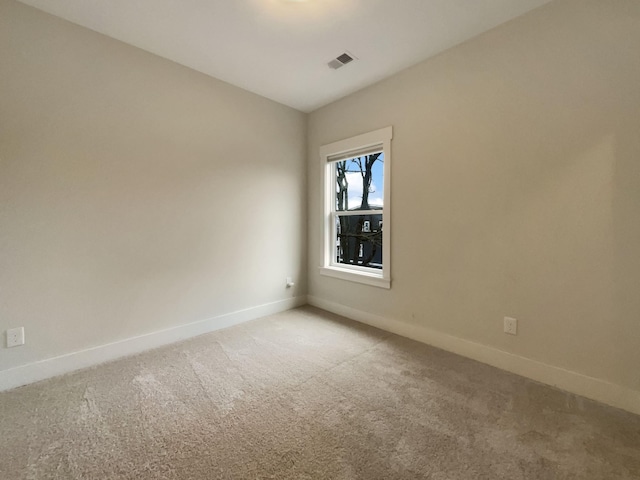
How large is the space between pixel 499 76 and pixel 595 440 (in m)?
2.37

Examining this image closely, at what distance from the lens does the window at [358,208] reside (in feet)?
9.37

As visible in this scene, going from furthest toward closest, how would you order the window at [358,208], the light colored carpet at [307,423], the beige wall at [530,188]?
the window at [358,208] → the beige wall at [530,188] → the light colored carpet at [307,423]

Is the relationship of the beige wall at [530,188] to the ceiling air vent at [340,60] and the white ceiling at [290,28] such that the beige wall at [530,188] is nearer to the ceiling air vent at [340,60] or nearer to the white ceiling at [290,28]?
the white ceiling at [290,28]

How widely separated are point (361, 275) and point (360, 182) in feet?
3.66

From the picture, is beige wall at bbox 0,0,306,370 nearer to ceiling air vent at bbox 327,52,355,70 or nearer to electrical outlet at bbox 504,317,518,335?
ceiling air vent at bbox 327,52,355,70

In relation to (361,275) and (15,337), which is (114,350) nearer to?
(15,337)

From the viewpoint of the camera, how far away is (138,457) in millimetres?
1298

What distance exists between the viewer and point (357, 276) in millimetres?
3121

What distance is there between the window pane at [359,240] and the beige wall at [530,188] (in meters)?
0.39

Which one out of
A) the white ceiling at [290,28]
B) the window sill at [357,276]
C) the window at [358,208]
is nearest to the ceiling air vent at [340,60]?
the white ceiling at [290,28]

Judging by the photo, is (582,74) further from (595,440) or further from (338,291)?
(338,291)

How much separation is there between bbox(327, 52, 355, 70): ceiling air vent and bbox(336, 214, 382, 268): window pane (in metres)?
1.53

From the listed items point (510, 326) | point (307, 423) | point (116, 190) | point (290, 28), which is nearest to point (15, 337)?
point (116, 190)

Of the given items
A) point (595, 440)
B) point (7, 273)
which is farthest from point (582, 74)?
point (7, 273)
